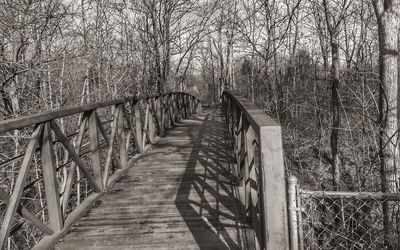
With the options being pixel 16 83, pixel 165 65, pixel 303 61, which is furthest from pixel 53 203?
pixel 303 61

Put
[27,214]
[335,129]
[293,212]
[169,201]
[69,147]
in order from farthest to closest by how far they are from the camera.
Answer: [335,129] → [169,201] → [69,147] → [27,214] → [293,212]

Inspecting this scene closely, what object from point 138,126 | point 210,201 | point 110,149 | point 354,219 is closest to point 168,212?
point 210,201

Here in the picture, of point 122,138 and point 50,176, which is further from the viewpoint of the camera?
point 122,138

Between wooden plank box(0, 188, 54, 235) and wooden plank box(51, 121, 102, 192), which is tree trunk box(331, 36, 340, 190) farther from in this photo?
wooden plank box(0, 188, 54, 235)

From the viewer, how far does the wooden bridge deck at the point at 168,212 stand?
324 cm

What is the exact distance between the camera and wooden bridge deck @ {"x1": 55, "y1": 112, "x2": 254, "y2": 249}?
324 centimetres

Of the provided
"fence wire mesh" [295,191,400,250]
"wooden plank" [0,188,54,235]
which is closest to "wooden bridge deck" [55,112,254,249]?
"wooden plank" [0,188,54,235]

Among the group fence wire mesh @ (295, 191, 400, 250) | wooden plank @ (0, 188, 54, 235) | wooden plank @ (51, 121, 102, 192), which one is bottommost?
fence wire mesh @ (295, 191, 400, 250)

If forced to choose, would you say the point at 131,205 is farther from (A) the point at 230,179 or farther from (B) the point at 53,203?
(A) the point at 230,179

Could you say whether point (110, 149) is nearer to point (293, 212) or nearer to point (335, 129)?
point (293, 212)

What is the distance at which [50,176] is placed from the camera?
321 cm

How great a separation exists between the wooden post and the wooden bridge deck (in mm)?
254

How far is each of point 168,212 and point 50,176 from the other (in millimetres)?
1323

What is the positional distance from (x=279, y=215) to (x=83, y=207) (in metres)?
2.55
